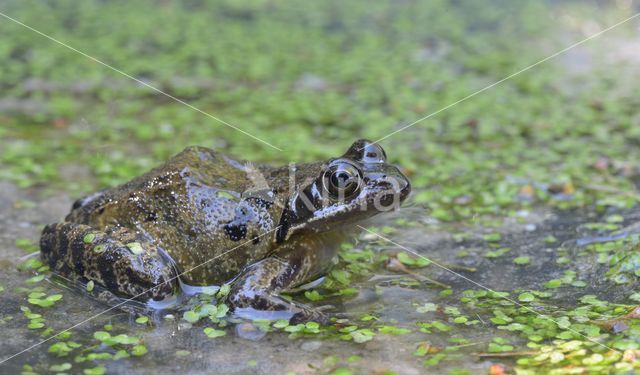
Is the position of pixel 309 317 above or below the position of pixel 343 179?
below

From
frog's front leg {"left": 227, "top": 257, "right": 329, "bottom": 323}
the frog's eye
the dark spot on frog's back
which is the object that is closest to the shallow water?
frog's front leg {"left": 227, "top": 257, "right": 329, "bottom": 323}

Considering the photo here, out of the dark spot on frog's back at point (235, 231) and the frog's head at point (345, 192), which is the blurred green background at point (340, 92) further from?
the dark spot on frog's back at point (235, 231)

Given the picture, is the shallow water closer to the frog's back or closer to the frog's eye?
the frog's back

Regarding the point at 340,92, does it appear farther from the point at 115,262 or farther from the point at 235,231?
the point at 115,262

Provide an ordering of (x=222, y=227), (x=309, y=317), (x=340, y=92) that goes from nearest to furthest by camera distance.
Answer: (x=309, y=317), (x=222, y=227), (x=340, y=92)

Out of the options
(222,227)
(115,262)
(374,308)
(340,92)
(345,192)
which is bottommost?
(374,308)

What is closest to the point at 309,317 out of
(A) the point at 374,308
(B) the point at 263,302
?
(B) the point at 263,302
